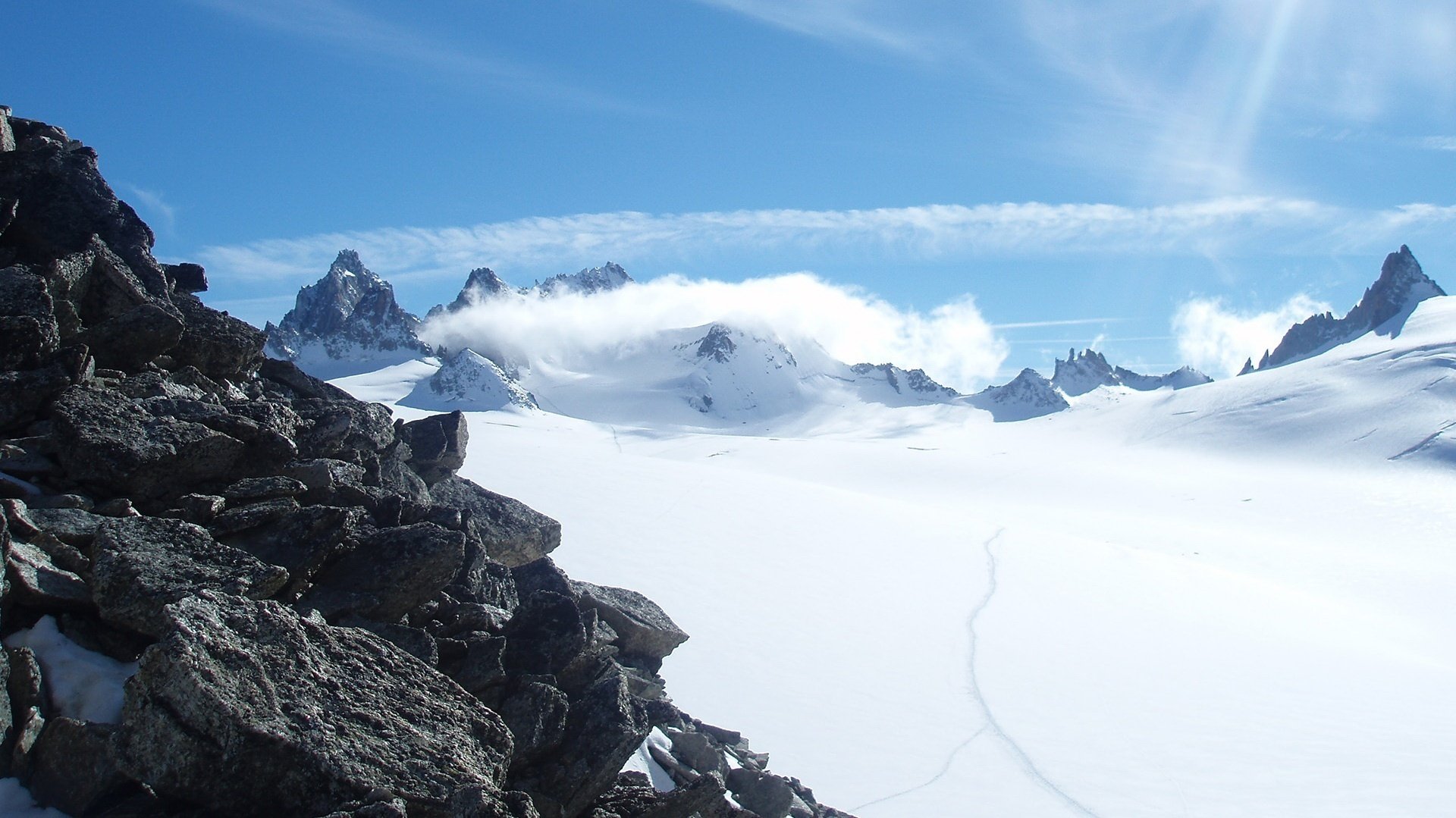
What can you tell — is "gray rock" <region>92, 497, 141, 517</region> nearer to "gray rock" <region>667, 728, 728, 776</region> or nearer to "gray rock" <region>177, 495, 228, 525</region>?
"gray rock" <region>177, 495, 228, 525</region>

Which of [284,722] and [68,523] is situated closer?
[284,722]

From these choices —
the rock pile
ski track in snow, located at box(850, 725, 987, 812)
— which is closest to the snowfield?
ski track in snow, located at box(850, 725, 987, 812)

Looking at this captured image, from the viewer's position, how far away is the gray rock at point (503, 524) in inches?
410

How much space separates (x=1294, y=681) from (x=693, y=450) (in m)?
67.6

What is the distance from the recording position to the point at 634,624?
10.5m

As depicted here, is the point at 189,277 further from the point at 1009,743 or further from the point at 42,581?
the point at 1009,743

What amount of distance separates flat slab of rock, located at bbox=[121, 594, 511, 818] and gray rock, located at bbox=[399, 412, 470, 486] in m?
5.08

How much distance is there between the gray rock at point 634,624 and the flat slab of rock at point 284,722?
417cm

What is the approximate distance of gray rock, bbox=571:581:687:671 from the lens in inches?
413

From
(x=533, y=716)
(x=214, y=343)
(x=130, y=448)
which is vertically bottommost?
(x=533, y=716)

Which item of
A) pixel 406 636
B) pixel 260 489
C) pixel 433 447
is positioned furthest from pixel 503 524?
pixel 406 636

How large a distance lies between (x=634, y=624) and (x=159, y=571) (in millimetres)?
5533

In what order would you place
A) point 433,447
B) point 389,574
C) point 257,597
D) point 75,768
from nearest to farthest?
point 75,768
point 257,597
point 389,574
point 433,447

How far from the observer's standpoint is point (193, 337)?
9227mm
